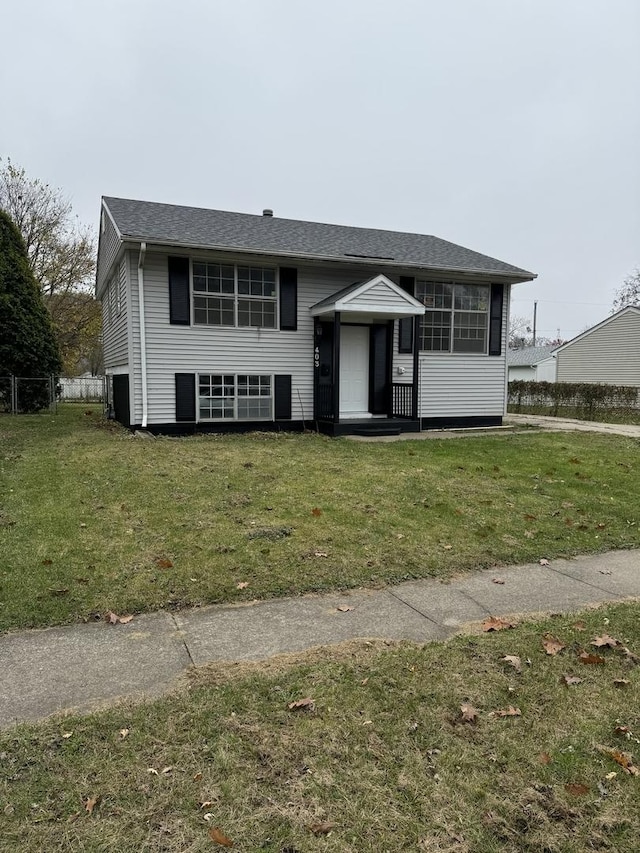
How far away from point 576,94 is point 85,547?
1880cm

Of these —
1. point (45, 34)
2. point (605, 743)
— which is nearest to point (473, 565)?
point (605, 743)

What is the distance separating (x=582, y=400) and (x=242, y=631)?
20.6 m

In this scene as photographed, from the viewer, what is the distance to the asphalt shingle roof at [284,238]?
1215cm

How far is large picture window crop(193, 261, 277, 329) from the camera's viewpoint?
1246 cm

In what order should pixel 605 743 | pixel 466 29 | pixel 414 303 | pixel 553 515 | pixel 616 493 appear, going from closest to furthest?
pixel 605 743, pixel 553 515, pixel 616 493, pixel 414 303, pixel 466 29

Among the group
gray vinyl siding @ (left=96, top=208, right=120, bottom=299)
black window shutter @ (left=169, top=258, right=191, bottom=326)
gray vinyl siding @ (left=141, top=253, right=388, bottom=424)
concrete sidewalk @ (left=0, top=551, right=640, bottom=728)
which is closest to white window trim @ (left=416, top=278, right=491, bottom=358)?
gray vinyl siding @ (left=141, top=253, right=388, bottom=424)

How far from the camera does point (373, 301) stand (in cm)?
1261

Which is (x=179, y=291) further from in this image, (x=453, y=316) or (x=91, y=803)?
(x=91, y=803)

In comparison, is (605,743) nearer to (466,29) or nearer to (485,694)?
(485,694)

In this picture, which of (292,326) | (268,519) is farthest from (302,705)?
(292,326)

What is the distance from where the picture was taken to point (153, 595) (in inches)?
153

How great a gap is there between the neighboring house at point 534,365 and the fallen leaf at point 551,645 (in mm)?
44501

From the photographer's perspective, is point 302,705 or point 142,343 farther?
point 142,343

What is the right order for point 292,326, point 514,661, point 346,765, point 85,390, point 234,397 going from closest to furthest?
point 346,765 < point 514,661 < point 234,397 < point 292,326 < point 85,390
